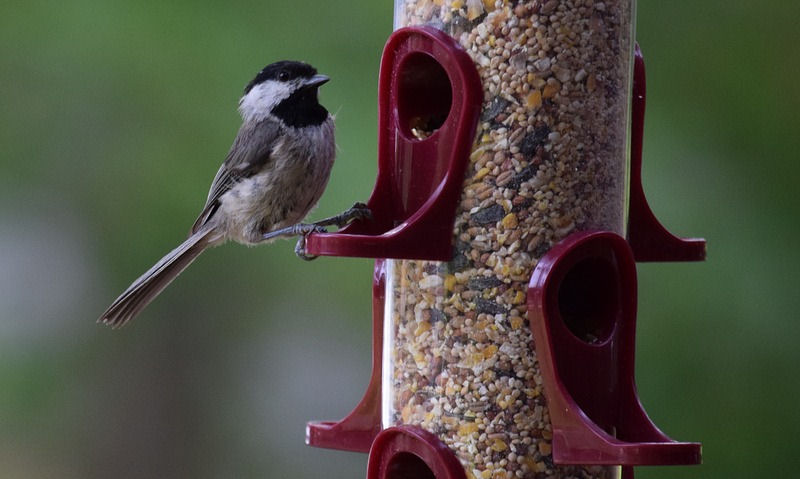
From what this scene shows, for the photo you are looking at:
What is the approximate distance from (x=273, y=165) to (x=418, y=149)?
1267 mm

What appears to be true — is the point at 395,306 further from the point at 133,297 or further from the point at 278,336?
the point at 278,336

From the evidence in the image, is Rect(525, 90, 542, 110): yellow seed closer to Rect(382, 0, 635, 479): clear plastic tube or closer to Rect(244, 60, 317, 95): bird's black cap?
Rect(382, 0, 635, 479): clear plastic tube

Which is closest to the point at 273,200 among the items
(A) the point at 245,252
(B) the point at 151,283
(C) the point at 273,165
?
(C) the point at 273,165

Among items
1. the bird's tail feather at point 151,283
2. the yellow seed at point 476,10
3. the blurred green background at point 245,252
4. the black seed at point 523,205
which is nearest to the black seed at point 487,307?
the black seed at point 523,205

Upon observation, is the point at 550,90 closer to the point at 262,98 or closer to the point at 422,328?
the point at 422,328

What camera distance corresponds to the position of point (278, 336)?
271 inches

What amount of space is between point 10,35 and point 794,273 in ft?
13.8


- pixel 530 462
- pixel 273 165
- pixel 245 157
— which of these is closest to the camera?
pixel 530 462

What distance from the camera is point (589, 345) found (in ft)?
10.0

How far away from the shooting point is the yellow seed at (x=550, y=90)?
3.12 meters

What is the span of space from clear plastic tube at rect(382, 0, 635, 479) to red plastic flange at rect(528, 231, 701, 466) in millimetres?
64

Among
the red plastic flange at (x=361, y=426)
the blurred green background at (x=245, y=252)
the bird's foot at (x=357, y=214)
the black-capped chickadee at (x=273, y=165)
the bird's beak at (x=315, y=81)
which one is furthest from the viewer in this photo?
the blurred green background at (x=245, y=252)

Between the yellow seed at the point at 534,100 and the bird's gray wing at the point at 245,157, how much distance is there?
1.54 m

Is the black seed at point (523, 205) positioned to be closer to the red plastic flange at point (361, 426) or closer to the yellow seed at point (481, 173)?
the yellow seed at point (481, 173)
